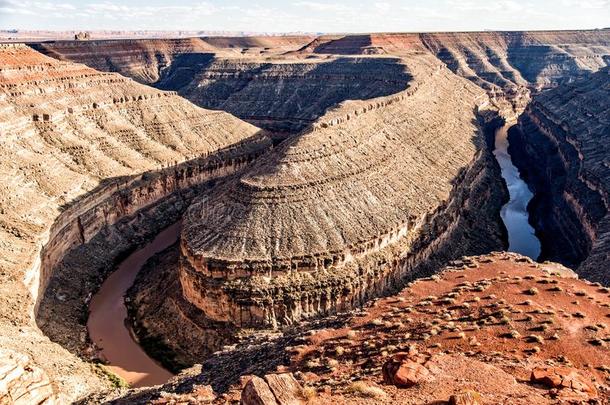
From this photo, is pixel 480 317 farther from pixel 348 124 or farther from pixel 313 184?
pixel 348 124

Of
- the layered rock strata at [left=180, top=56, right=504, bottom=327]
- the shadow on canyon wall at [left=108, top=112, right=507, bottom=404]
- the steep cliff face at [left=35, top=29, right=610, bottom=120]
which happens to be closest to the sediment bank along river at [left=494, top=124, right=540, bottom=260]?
the shadow on canyon wall at [left=108, top=112, right=507, bottom=404]

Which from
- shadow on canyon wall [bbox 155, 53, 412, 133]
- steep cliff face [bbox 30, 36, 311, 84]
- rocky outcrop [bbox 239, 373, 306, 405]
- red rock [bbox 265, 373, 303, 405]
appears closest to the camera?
rocky outcrop [bbox 239, 373, 306, 405]

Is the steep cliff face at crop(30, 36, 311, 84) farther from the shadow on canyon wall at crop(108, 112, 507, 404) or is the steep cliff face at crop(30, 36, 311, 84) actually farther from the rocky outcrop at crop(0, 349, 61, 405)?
the rocky outcrop at crop(0, 349, 61, 405)

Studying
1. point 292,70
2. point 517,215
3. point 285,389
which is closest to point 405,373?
point 285,389

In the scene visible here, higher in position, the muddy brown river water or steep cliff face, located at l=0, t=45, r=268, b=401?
steep cliff face, located at l=0, t=45, r=268, b=401

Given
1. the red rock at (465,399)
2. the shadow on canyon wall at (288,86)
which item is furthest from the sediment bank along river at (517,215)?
the red rock at (465,399)
